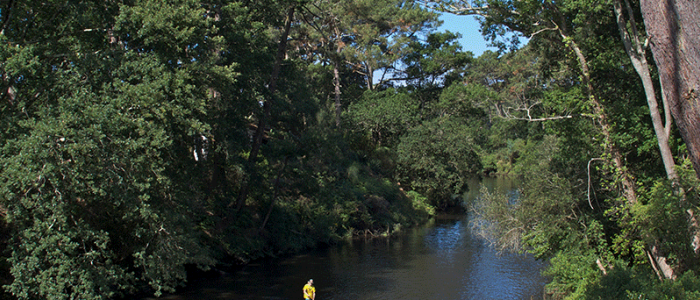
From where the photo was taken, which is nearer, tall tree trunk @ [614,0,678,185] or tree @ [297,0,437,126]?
tall tree trunk @ [614,0,678,185]

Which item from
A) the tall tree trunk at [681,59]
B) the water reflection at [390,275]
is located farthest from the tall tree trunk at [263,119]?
the tall tree trunk at [681,59]

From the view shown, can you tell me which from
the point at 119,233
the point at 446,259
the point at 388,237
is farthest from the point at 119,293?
the point at 388,237

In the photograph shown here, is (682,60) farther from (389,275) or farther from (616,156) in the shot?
(389,275)

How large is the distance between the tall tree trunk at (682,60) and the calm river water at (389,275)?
15337 millimetres

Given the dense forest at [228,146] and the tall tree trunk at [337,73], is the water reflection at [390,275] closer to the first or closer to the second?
the dense forest at [228,146]

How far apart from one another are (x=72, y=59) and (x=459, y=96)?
1490 inches

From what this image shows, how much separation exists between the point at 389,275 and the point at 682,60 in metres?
18.9

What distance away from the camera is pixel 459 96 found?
159 ft

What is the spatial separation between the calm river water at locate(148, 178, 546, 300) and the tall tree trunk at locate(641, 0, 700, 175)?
50.3 feet

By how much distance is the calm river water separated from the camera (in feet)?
66.3

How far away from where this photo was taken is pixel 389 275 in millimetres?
23266

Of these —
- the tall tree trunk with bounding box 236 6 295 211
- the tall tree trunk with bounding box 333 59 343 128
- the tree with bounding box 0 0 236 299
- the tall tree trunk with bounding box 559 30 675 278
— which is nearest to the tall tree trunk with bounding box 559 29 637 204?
the tall tree trunk with bounding box 559 30 675 278

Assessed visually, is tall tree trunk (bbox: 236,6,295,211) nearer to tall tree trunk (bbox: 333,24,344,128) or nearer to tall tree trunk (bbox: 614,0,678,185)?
tall tree trunk (bbox: 614,0,678,185)

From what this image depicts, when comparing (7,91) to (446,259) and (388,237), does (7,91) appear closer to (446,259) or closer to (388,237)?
(446,259)
